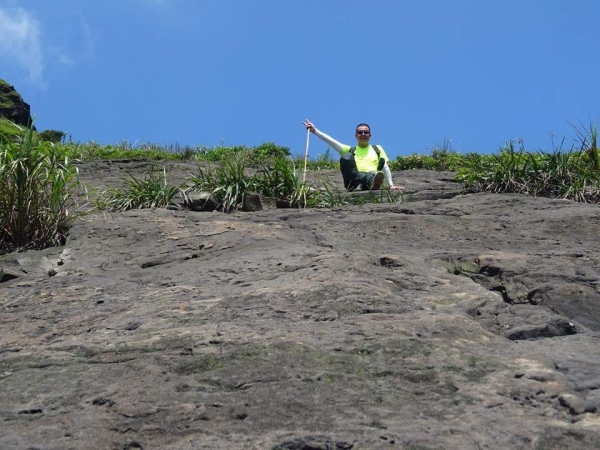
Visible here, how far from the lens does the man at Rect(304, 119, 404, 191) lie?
10.7 meters

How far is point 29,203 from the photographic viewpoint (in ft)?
24.1

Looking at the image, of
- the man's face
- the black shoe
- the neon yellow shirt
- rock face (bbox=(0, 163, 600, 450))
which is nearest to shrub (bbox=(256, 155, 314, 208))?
the black shoe

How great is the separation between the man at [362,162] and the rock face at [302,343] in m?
3.73

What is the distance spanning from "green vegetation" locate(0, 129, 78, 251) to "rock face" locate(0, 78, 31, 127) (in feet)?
49.3

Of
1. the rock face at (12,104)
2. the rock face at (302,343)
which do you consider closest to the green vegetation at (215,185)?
the rock face at (302,343)

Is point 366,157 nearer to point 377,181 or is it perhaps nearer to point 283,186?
point 377,181

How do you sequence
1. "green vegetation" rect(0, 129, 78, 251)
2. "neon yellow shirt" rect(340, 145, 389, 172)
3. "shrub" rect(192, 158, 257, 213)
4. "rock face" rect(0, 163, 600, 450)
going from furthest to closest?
1. "neon yellow shirt" rect(340, 145, 389, 172)
2. "shrub" rect(192, 158, 257, 213)
3. "green vegetation" rect(0, 129, 78, 251)
4. "rock face" rect(0, 163, 600, 450)

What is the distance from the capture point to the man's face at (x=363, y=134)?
11.7 meters

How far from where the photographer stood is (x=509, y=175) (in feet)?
32.5

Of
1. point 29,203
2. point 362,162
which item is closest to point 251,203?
point 29,203

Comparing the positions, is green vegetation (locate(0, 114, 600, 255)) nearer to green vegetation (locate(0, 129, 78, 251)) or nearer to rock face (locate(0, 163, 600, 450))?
green vegetation (locate(0, 129, 78, 251))

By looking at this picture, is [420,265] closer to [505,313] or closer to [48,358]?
[505,313]

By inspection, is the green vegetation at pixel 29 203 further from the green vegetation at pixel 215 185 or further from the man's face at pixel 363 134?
the man's face at pixel 363 134

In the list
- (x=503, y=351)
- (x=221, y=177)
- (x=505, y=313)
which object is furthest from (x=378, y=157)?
(x=503, y=351)
